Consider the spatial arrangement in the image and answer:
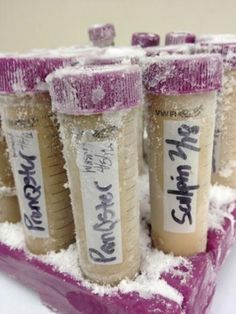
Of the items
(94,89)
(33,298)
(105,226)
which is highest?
(94,89)

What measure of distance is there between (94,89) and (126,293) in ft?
0.62

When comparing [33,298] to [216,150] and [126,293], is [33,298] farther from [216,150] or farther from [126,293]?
[216,150]

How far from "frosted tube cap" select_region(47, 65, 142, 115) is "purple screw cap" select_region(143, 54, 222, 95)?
3cm

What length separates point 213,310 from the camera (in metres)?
0.38

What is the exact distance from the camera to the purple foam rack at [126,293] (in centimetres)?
30

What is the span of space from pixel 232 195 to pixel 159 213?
0.15 metres

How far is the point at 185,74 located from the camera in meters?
0.27

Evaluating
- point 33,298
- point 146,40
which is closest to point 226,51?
point 146,40

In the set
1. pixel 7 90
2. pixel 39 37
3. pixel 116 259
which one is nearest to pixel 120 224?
pixel 116 259

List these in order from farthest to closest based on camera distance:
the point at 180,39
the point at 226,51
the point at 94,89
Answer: the point at 180,39
the point at 226,51
the point at 94,89

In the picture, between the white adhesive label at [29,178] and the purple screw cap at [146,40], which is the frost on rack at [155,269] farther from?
the purple screw cap at [146,40]

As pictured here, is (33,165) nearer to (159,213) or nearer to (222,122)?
(159,213)

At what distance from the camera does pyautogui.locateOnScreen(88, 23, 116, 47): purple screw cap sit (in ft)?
1.89

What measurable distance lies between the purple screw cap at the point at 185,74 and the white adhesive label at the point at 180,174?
3cm
